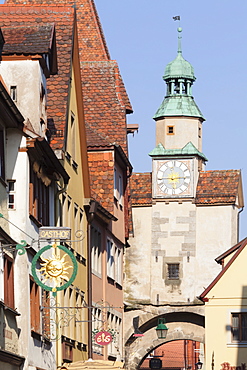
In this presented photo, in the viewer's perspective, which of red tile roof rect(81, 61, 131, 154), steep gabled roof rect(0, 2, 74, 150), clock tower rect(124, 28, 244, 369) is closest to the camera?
steep gabled roof rect(0, 2, 74, 150)

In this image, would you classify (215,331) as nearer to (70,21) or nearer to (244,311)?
(244,311)

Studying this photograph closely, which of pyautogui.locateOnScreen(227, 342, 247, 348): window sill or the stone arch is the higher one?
the stone arch

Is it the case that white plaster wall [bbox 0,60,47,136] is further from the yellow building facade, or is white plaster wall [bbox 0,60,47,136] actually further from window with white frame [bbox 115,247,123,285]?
the yellow building facade

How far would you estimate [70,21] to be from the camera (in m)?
25.2

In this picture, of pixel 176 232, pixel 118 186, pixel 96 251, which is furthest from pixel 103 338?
pixel 176 232

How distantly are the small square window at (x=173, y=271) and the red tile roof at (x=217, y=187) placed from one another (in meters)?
2.97

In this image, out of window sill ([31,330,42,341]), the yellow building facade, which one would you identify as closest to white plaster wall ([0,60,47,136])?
window sill ([31,330,42,341])

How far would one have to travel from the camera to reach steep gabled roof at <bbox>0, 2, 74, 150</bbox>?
23969 mm

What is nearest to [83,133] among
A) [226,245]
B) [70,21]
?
[70,21]

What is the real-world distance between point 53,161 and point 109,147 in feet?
39.2

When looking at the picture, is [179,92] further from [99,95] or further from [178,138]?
[99,95]

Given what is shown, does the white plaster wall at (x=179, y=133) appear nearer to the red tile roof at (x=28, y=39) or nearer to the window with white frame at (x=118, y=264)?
the window with white frame at (x=118, y=264)

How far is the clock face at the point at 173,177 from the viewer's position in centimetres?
5384

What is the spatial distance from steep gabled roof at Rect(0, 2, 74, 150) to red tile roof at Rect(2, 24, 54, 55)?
94 centimetres
